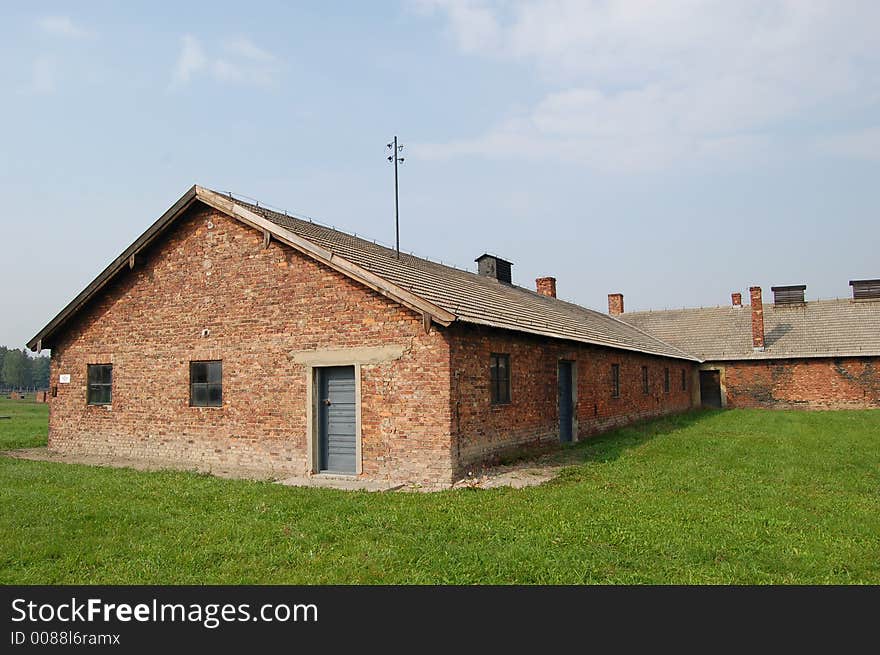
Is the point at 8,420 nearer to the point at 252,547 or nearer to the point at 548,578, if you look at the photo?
the point at 252,547

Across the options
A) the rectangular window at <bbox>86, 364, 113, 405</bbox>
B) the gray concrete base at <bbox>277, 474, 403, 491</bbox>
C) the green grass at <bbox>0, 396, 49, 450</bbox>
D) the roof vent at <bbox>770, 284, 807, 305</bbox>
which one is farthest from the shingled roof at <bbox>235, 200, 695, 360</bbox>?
the roof vent at <bbox>770, 284, 807, 305</bbox>

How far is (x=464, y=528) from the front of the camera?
7.70 meters

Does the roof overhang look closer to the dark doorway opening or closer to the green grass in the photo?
the green grass

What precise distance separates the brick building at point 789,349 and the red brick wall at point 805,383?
4 cm

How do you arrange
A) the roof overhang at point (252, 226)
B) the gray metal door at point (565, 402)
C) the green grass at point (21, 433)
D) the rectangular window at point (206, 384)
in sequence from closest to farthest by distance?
1. the roof overhang at point (252, 226)
2. the rectangular window at point (206, 384)
3. the gray metal door at point (565, 402)
4. the green grass at point (21, 433)

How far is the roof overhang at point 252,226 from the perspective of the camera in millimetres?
11172

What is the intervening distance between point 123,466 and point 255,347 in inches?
150

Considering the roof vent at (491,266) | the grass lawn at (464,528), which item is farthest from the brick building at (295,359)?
the roof vent at (491,266)

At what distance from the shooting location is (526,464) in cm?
1304

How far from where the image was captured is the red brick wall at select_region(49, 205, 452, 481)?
1148 centimetres

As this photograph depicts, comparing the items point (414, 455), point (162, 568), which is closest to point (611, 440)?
point (414, 455)

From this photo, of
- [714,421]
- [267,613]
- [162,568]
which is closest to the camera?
[267,613]

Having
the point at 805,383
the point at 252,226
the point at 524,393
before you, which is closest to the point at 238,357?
the point at 252,226

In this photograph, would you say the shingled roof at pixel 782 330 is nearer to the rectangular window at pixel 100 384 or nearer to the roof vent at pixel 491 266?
the roof vent at pixel 491 266
